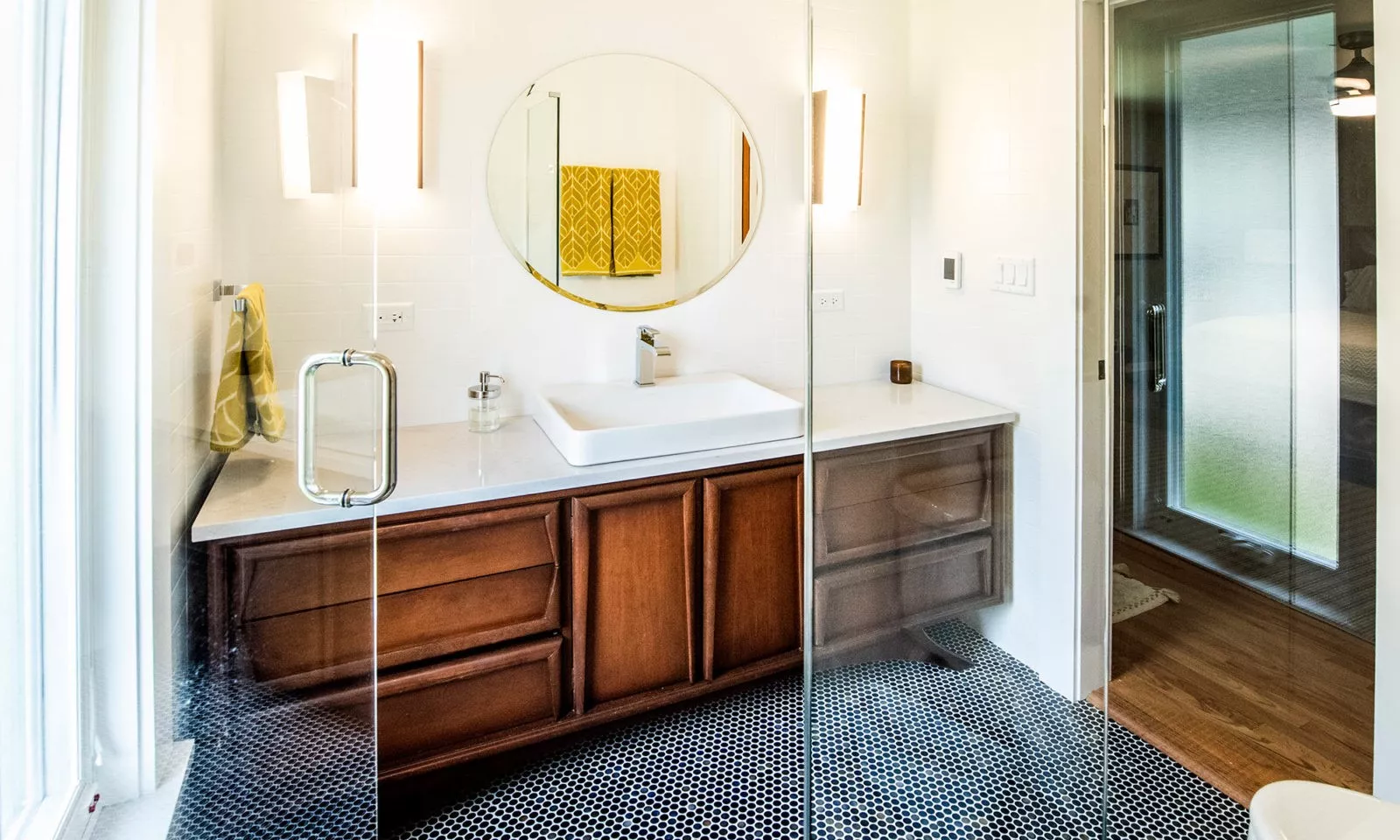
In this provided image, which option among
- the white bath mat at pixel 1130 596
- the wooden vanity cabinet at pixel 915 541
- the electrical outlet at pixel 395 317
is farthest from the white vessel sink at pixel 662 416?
the white bath mat at pixel 1130 596

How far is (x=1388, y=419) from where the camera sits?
29.9 inches

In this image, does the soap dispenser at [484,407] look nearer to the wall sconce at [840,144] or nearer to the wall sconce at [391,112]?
the wall sconce at [391,112]

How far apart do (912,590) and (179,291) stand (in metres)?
1.02

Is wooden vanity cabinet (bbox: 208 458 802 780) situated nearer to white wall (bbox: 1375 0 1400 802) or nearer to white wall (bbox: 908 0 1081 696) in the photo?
white wall (bbox: 908 0 1081 696)

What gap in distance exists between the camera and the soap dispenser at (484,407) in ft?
6.91

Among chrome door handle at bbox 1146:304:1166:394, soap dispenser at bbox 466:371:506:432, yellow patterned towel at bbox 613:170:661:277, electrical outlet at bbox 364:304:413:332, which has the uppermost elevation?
yellow patterned towel at bbox 613:170:661:277

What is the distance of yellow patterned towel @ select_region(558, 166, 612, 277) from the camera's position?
87.9 inches

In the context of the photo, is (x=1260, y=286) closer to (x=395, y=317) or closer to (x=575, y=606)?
(x=575, y=606)

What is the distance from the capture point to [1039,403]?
1072mm

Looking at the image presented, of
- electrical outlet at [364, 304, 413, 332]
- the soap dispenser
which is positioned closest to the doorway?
the soap dispenser

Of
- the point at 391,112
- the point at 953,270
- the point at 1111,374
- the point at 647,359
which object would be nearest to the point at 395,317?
the point at 391,112

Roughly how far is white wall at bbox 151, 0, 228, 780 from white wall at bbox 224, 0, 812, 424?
1.31 feet

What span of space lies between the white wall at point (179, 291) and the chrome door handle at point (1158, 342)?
1204 mm

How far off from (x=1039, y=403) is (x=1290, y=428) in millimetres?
281
